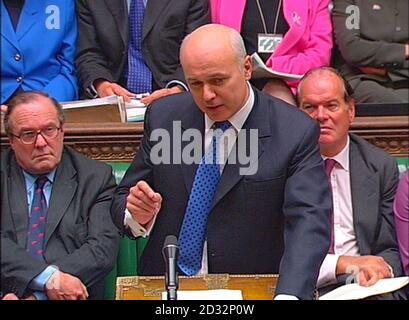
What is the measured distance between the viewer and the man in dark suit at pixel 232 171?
85.2 inches

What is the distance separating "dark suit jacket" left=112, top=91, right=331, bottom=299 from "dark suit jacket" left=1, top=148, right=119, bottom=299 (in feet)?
0.22

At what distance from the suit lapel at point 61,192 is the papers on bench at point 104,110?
7.3 inches

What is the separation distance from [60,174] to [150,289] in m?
0.35

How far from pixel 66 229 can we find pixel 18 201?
12 centimetres

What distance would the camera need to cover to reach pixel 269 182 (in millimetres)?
2193

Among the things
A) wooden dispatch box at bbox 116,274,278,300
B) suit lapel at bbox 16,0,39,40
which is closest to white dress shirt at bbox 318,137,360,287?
wooden dispatch box at bbox 116,274,278,300

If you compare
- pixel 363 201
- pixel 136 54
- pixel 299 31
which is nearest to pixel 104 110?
pixel 136 54

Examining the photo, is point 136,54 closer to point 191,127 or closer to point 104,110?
point 104,110

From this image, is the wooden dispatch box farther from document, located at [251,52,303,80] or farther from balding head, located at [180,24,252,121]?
document, located at [251,52,303,80]

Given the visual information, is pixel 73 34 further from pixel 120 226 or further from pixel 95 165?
pixel 120 226

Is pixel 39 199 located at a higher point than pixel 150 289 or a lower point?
higher

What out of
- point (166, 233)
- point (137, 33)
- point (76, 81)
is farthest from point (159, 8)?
point (166, 233)

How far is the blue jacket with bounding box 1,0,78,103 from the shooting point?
2486 millimetres

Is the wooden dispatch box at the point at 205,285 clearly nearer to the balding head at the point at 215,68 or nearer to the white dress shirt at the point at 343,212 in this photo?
the white dress shirt at the point at 343,212
